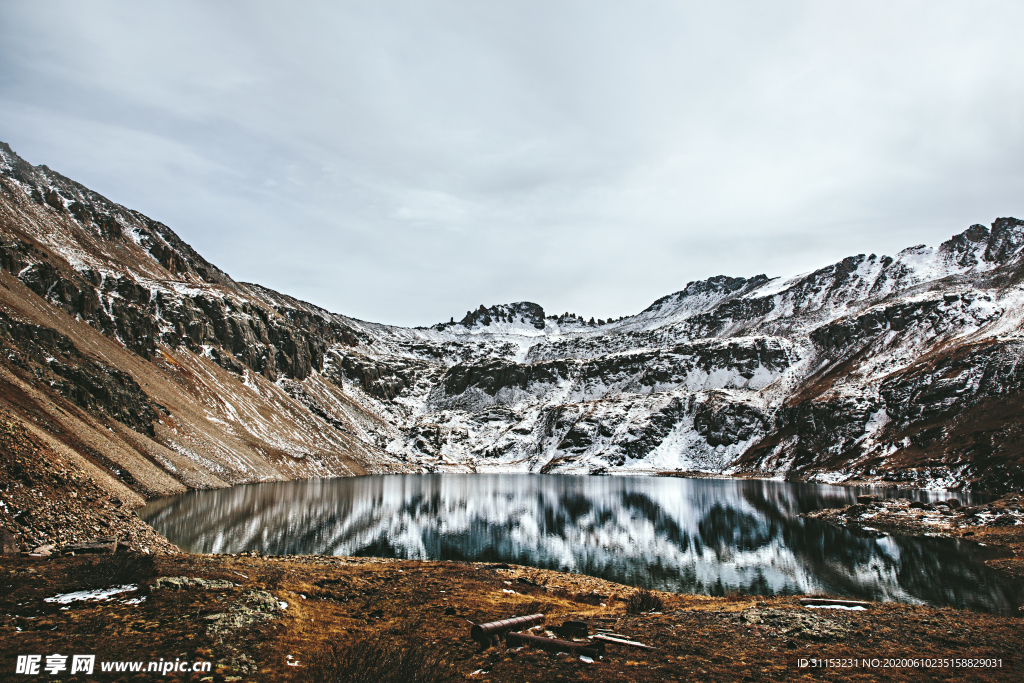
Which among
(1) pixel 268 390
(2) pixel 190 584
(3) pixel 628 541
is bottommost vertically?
(3) pixel 628 541

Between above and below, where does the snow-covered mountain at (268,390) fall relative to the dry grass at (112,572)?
above

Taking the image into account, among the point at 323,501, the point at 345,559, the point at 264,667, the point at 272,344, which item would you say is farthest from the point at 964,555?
the point at 272,344

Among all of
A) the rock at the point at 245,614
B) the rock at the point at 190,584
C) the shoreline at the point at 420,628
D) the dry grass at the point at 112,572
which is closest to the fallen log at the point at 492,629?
the shoreline at the point at 420,628

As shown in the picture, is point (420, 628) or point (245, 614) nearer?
point (245, 614)

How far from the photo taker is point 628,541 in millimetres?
49844

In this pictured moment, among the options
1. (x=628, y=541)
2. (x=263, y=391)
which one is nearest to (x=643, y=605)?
(x=628, y=541)

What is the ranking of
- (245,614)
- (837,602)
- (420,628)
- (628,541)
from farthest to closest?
(628,541) < (837,602) < (420,628) < (245,614)

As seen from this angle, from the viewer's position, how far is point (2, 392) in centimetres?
4819

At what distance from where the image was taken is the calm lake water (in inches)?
1272

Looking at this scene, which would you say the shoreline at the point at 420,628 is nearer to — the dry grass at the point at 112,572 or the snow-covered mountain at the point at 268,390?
the dry grass at the point at 112,572

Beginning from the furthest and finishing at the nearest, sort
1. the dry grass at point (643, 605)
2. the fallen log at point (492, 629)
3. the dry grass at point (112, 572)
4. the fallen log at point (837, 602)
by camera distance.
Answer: the fallen log at point (837, 602), the dry grass at point (643, 605), the dry grass at point (112, 572), the fallen log at point (492, 629)

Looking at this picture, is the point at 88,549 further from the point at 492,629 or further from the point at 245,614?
the point at 492,629

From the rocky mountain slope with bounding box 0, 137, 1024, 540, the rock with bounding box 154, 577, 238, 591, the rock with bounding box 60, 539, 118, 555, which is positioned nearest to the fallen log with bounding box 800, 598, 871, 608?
the rock with bounding box 154, 577, 238, 591

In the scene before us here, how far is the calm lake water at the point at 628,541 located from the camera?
106 ft
